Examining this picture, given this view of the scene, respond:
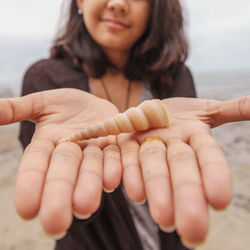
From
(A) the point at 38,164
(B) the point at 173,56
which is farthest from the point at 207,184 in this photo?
(B) the point at 173,56

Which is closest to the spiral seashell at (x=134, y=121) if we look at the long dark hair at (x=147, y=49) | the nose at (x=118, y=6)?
the long dark hair at (x=147, y=49)

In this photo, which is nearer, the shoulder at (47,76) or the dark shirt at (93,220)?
the dark shirt at (93,220)

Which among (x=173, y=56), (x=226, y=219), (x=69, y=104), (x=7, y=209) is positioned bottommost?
(x=226, y=219)

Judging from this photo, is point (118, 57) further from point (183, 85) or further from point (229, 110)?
point (229, 110)

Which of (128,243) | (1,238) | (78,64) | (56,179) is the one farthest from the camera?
(1,238)

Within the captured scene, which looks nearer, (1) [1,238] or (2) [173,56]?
(2) [173,56]

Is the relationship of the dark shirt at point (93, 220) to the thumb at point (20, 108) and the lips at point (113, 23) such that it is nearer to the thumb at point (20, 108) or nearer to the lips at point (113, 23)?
the lips at point (113, 23)

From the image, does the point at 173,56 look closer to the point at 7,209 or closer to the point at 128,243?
the point at 128,243

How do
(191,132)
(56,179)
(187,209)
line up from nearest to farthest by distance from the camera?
(187,209), (56,179), (191,132)

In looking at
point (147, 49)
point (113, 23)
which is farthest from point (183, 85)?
point (113, 23)
